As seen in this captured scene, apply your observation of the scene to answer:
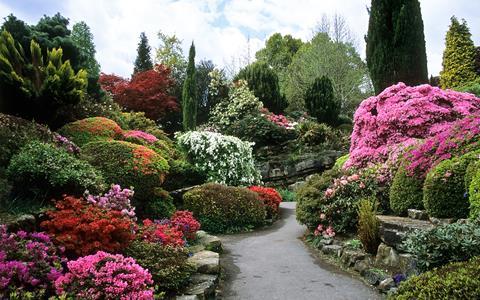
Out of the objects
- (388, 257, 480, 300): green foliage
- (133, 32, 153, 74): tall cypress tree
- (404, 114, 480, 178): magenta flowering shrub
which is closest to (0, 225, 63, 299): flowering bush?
(388, 257, 480, 300): green foliage

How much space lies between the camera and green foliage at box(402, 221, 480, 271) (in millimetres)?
4064

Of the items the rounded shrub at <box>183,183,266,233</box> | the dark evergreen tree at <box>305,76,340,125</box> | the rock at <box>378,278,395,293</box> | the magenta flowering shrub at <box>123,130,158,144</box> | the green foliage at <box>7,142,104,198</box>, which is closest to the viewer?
the rock at <box>378,278,395,293</box>

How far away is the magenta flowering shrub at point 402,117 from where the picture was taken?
884cm

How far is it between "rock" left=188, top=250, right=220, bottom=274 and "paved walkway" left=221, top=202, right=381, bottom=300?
1.03 feet

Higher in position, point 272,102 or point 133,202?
point 272,102

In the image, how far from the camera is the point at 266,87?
23359 mm

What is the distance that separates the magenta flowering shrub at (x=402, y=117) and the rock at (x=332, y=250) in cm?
267

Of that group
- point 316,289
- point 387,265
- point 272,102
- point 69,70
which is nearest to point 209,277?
point 316,289

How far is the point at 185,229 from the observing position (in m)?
7.68

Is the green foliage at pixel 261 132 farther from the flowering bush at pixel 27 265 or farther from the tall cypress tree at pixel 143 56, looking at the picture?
the tall cypress tree at pixel 143 56

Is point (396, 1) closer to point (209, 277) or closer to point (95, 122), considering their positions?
point (95, 122)

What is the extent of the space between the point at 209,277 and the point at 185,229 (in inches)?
88.6

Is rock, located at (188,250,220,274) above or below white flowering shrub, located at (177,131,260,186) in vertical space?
below

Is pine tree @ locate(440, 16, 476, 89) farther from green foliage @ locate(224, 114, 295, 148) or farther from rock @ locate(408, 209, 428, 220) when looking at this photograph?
rock @ locate(408, 209, 428, 220)
